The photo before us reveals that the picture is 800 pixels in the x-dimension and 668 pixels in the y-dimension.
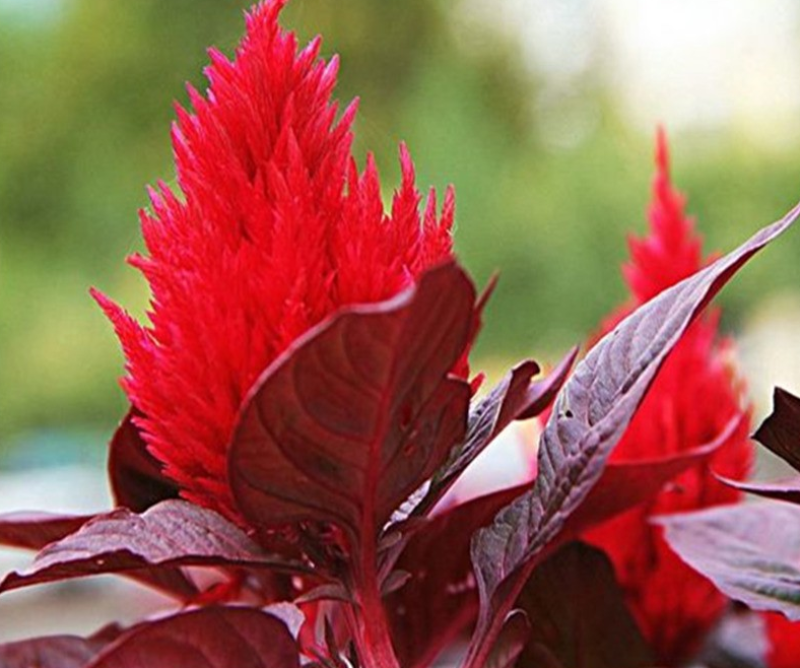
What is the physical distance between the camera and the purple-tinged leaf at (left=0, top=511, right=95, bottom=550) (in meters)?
0.35

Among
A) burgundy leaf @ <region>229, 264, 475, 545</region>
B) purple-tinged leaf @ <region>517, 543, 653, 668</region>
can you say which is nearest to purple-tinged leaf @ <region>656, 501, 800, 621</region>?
purple-tinged leaf @ <region>517, 543, 653, 668</region>

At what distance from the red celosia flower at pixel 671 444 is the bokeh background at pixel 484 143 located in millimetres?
1589

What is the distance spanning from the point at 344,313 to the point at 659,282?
0.30 metres

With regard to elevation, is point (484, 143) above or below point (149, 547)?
above

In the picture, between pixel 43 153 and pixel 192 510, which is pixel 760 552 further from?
pixel 43 153

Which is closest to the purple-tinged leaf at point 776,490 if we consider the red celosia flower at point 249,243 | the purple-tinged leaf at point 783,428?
the purple-tinged leaf at point 783,428

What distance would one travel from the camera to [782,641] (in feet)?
1.49

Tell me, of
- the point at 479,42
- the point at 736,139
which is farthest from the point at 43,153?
the point at 736,139

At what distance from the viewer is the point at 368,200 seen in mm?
268

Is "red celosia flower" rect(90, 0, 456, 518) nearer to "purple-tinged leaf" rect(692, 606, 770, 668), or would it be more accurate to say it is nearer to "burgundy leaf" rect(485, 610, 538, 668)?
"burgundy leaf" rect(485, 610, 538, 668)

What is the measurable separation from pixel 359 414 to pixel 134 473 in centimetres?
17

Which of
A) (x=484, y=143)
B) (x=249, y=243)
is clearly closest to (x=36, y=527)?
(x=249, y=243)

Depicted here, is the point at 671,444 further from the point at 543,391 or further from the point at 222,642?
the point at 222,642

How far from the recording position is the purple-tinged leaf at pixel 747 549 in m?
0.37
